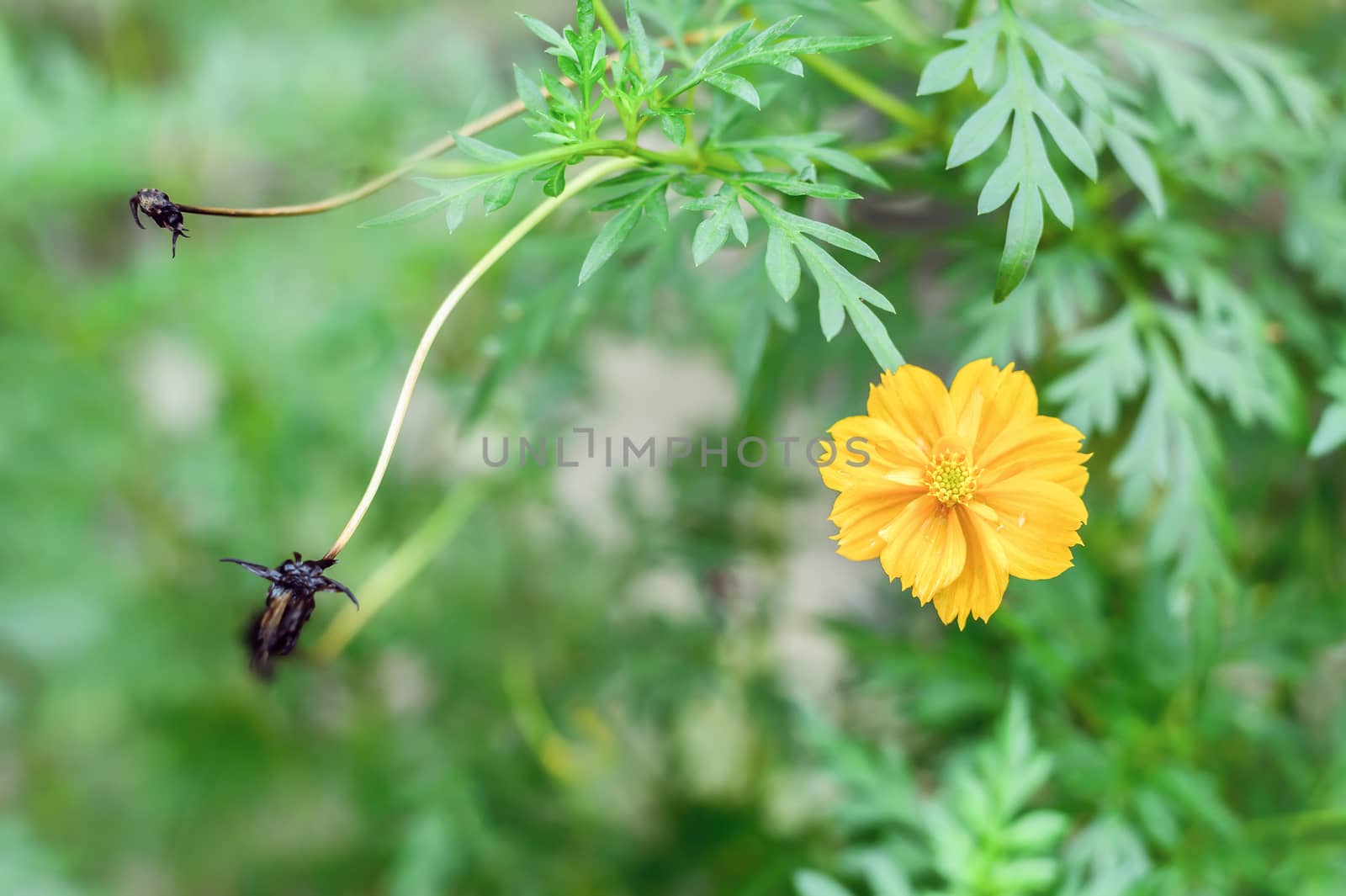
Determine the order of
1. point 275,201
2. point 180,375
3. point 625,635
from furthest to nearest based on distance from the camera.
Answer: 1. point 180,375
2. point 275,201
3. point 625,635

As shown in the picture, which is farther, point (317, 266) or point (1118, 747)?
point (317, 266)

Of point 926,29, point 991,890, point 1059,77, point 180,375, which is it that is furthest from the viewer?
point 180,375

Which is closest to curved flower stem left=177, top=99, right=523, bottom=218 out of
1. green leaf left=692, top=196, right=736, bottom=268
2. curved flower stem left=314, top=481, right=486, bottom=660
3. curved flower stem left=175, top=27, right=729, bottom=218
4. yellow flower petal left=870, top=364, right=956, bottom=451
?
curved flower stem left=175, top=27, right=729, bottom=218

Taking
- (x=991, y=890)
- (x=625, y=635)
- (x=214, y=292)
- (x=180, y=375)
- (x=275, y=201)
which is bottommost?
(x=991, y=890)

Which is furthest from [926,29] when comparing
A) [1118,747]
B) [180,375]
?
[180,375]

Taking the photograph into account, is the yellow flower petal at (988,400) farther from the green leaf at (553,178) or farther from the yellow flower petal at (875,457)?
the green leaf at (553,178)

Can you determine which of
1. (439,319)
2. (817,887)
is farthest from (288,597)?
(817,887)

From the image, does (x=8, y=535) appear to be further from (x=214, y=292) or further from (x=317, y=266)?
(x=317, y=266)

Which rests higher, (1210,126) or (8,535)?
(1210,126)
